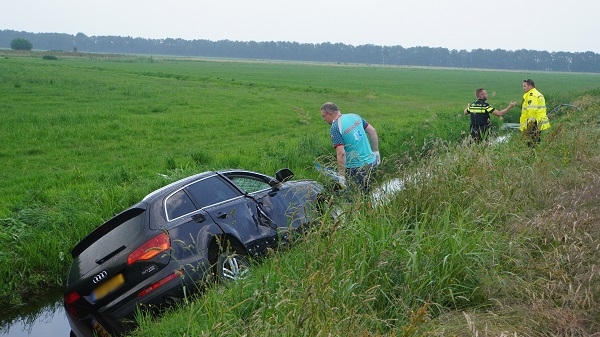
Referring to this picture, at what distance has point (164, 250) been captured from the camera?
222 inches

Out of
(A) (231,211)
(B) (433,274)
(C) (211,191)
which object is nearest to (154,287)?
(A) (231,211)

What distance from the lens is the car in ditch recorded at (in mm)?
5535

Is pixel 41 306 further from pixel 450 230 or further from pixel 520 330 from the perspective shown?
pixel 520 330

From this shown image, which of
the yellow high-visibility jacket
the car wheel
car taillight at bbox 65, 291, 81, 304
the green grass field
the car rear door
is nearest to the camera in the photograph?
the green grass field

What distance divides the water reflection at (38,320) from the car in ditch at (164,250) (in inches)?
36.4

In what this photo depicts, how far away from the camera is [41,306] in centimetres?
747

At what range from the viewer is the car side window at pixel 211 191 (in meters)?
6.56

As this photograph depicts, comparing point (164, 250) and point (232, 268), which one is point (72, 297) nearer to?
point (164, 250)

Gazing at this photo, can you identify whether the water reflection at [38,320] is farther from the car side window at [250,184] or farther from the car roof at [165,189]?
the car side window at [250,184]

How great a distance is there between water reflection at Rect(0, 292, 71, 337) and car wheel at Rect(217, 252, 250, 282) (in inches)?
84.7

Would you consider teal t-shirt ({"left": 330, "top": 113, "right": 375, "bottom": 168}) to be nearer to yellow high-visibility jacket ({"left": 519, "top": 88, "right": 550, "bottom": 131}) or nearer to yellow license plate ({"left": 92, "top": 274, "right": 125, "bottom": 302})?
yellow license plate ({"left": 92, "top": 274, "right": 125, "bottom": 302})

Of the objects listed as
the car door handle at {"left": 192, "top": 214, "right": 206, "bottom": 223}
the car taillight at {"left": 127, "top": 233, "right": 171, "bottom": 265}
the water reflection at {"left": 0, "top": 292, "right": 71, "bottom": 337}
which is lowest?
the water reflection at {"left": 0, "top": 292, "right": 71, "bottom": 337}

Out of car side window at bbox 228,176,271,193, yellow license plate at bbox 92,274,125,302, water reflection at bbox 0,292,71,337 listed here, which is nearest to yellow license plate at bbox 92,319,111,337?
yellow license plate at bbox 92,274,125,302

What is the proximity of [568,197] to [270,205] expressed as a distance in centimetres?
326
